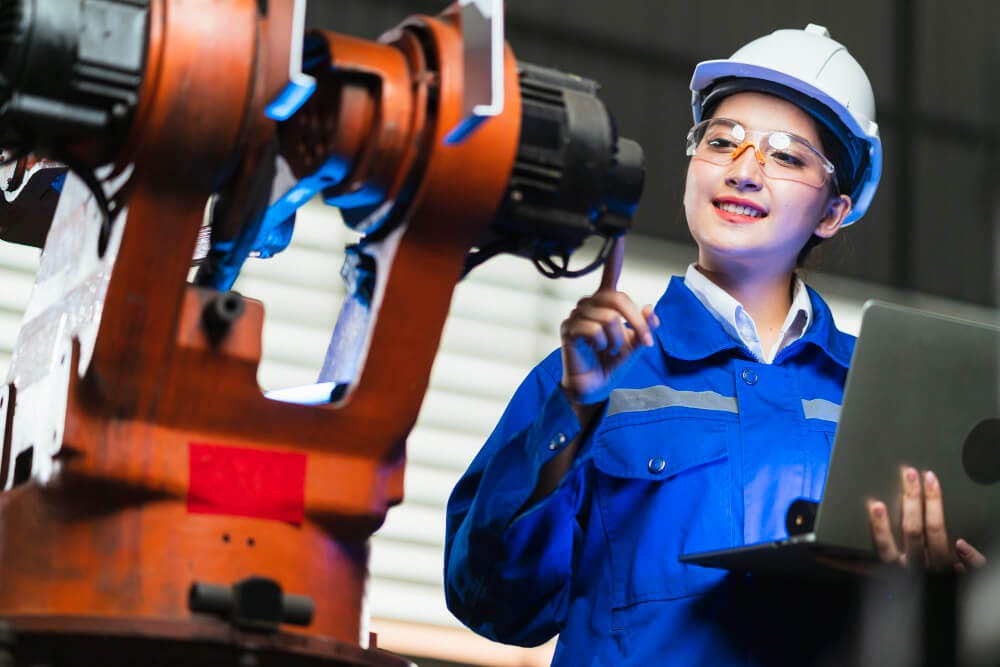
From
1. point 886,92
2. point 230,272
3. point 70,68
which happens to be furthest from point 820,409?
point 886,92

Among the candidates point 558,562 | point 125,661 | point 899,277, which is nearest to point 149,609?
point 125,661

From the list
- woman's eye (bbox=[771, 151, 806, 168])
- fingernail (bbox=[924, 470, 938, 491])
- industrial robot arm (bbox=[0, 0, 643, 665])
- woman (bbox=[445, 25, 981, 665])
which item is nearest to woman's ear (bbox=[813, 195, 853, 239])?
woman (bbox=[445, 25, 981, 665])

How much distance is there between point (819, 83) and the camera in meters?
2.31

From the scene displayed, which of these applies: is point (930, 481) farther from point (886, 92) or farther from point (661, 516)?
point (886, 92)

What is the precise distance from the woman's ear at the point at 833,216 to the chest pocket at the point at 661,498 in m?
0.44

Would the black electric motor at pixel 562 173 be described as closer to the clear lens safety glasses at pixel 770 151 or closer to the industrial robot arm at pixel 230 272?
the industrial robot arm at pixel 230 272

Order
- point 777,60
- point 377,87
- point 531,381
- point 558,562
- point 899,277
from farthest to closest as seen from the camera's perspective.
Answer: point 899,277, point 777,60, point 531,381, point 558,562, point 377,87

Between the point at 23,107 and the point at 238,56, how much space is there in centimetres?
18

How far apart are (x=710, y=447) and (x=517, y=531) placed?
0.95 feet

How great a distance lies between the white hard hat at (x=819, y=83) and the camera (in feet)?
7.59

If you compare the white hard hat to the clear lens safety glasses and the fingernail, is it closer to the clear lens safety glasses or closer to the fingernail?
the clear lens safety glasses

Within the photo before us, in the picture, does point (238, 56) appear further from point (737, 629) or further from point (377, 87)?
point (737, 629)

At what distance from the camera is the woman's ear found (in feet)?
7.77

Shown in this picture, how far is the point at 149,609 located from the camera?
126 centimetres
